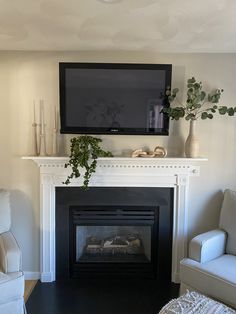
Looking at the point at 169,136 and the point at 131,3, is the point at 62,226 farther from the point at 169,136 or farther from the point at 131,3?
the point at 131,3

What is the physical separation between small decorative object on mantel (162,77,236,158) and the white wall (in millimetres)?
130

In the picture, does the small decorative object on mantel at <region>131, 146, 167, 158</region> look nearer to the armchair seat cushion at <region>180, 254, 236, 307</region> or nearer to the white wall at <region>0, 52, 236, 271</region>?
the white wall at <region>0, 52, 236, 271</region>

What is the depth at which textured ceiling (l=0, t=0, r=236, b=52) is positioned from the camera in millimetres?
1844

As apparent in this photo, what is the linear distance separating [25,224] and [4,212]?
14.9 inches

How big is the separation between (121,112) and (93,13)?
0.99m

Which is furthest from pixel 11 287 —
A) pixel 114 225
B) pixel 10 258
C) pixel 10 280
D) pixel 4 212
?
pixel 114 225

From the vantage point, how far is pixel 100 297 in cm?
265

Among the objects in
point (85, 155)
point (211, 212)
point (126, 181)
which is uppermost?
point (85, 155)

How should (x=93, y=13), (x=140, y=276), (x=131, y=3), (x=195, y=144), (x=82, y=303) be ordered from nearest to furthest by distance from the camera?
(x=131, y=3) < (x=93, y=13) < (x=82, y=303) < (x=195, y=144) < (x=140, y=276)

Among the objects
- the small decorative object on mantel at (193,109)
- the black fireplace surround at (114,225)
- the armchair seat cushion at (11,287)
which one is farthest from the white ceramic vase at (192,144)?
the armchair seat cushion at (11,287)

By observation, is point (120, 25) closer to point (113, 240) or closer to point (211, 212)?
point (211, 212)

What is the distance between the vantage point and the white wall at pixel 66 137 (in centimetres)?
281

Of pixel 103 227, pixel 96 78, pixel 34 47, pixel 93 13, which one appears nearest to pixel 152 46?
pixel 96 78

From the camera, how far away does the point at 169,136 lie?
289cm
